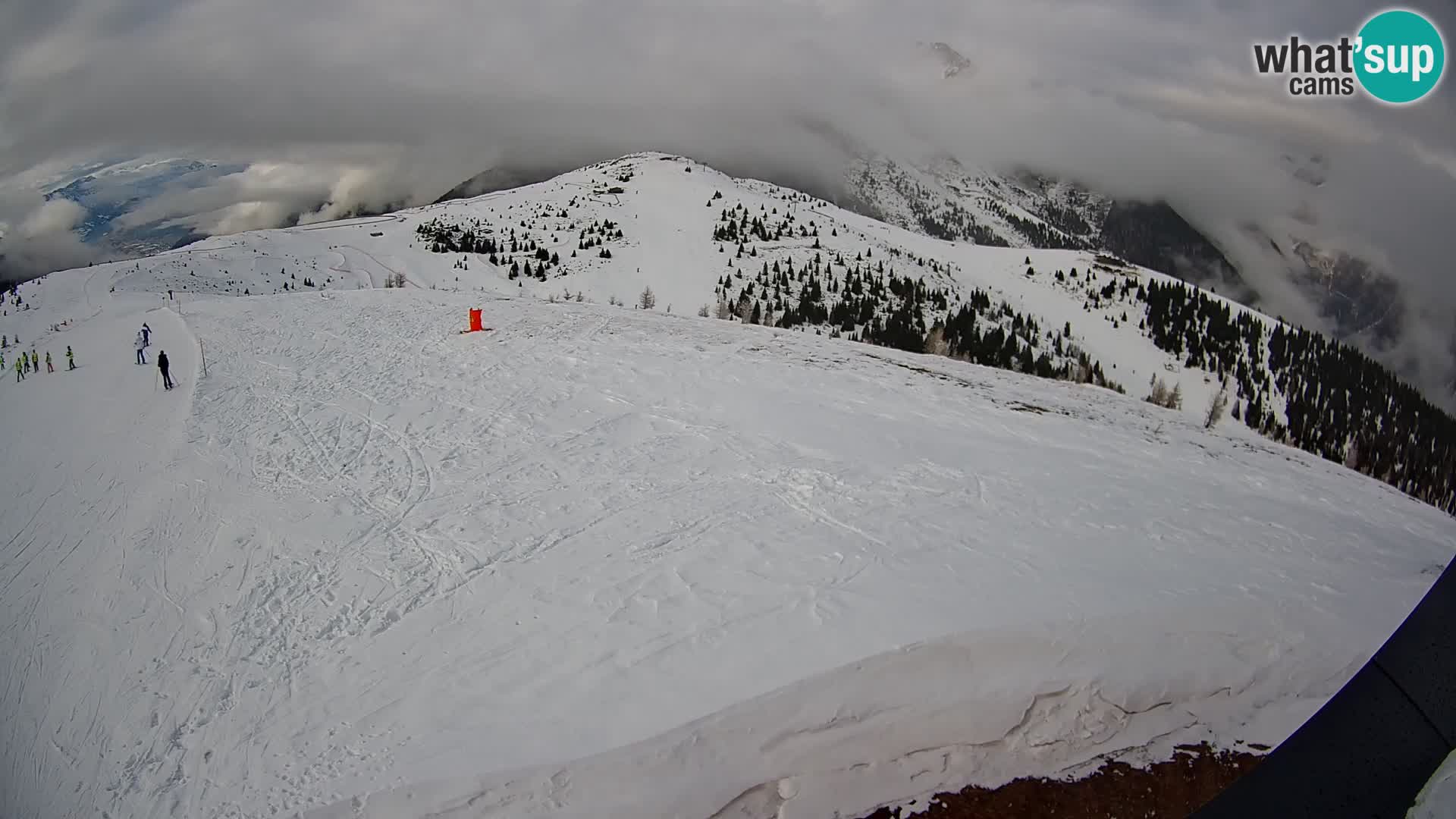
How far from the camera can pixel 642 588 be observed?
7668 millimetres

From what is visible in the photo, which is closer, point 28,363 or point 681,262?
point 28,363

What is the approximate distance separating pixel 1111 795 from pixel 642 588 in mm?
4582

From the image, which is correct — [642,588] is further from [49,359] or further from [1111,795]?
[49,359]

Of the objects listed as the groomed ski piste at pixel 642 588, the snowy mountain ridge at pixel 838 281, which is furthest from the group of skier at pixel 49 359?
the snowy mountain ridge at pixel 838 281

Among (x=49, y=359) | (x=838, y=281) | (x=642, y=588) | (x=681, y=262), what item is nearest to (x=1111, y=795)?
(x=642, y=588)

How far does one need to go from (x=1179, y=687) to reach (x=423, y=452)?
35.3 feet

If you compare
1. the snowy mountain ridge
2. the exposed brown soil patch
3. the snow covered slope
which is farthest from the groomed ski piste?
the snow covered slope

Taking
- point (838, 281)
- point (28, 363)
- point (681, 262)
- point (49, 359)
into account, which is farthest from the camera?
point (681, 262)

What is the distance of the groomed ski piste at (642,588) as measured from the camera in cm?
543

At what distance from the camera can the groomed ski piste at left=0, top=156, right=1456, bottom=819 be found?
543 cm

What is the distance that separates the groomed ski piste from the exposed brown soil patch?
0.17 meters

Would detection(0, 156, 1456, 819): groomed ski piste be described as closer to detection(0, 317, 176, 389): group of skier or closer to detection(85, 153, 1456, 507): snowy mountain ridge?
detection(0, 317, 176, 389): group of skier

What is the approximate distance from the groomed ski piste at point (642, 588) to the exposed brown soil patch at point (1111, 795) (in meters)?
0.17

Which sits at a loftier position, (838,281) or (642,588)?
(838,281)
